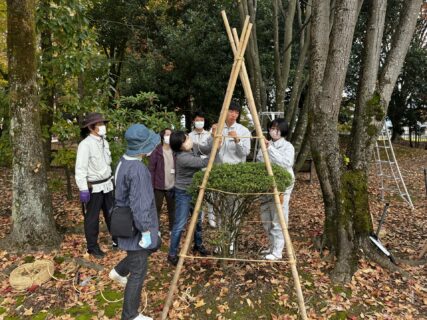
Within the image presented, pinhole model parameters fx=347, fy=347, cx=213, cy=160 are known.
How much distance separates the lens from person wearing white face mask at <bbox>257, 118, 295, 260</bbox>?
163 inches

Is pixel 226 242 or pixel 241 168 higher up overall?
pixel 241 168

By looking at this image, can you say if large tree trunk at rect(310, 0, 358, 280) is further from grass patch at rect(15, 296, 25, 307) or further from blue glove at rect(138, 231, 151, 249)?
grass patch at rect(15, 296, 25, 307)

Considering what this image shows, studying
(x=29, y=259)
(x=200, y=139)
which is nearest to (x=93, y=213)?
(x=29, y=259)

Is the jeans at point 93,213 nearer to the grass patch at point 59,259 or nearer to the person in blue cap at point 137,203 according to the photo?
the grass patch at point 59,259

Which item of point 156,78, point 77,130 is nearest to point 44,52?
point 77,130

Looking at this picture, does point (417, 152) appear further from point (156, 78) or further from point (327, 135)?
point (327, 135)

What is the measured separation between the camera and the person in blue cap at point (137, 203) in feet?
10.2

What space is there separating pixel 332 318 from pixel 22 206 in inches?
163

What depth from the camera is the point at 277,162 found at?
4160mm

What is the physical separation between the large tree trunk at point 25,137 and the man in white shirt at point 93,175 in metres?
0.69

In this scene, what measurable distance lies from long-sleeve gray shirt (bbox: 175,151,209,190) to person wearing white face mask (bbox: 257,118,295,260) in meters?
0.75

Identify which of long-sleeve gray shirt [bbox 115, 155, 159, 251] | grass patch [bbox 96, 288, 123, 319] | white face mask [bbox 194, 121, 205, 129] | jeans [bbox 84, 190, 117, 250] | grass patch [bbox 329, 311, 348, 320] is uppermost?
white face mask [bbox 194, 121, 205, 129]

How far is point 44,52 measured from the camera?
20.1ft

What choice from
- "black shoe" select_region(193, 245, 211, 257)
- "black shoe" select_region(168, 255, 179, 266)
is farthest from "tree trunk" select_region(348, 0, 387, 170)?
"black shoe" select_region(168, 255, 179, 266)
